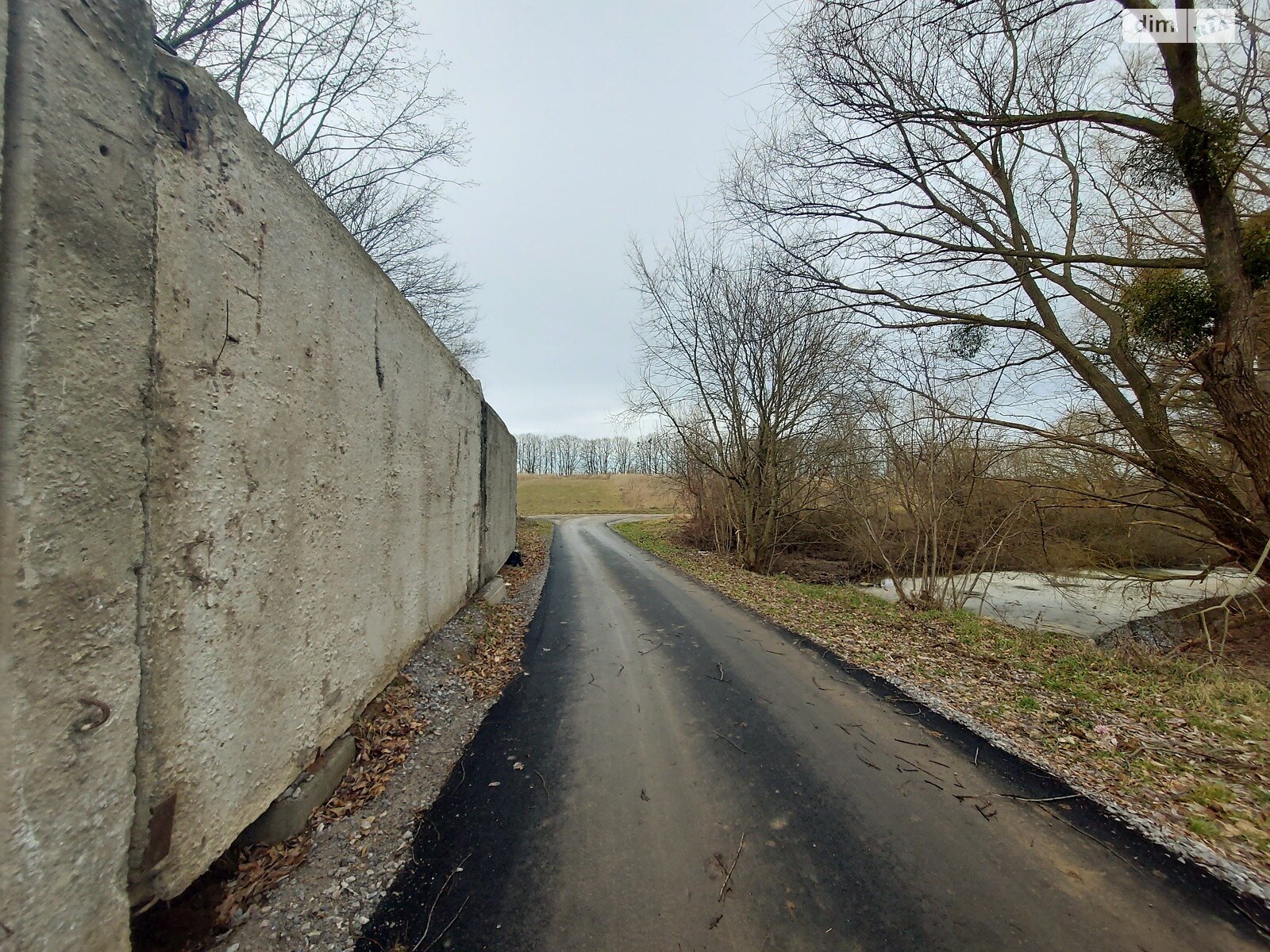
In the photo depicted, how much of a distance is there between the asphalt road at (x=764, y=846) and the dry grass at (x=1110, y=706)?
49 cm

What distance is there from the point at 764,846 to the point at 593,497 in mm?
47090

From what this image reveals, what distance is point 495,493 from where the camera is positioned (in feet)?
30.1

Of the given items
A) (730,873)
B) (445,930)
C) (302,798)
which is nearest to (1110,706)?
(730,873)

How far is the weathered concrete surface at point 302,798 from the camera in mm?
2301

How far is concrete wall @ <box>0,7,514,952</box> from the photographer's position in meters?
1.26

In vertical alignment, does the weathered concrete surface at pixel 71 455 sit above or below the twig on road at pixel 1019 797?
above

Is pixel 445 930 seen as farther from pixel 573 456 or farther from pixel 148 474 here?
pixel 573 456

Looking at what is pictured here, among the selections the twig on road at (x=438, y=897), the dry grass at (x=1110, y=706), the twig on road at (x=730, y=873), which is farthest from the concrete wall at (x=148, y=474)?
the dry grass at (x=1110, y=706)

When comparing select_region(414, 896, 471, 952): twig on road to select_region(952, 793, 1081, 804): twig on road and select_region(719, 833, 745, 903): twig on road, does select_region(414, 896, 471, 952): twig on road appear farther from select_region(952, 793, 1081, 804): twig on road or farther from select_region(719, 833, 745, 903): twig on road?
select_region(952, 793, 1081, 804): twig on road

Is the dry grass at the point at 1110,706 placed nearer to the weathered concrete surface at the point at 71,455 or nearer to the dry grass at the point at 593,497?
the weathered concrete surface at the point at 71,455

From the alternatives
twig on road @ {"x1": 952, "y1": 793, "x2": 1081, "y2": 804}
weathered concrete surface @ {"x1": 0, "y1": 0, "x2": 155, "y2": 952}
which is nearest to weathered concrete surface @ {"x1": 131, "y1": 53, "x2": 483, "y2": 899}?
weathered concrete surface @ {"x1": 0, "y1": 0, "x2": 155, "y2": 952}

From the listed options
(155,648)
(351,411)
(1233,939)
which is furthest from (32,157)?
(1233,939)

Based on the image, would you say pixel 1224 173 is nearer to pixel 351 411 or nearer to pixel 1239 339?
pixel 1239 339

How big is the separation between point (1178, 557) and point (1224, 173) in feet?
43.6
